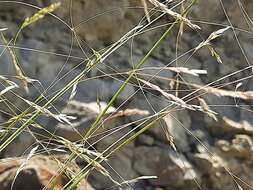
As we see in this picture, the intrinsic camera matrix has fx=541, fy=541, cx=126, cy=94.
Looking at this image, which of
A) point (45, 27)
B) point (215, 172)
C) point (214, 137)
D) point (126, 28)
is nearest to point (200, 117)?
point (214, 137)

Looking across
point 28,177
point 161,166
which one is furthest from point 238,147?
point 28,177

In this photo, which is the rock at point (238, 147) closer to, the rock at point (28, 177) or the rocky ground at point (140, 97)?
the rocky ground at point (140, 97)

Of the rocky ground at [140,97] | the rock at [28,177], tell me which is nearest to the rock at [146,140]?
the rocky ground at [140,97]

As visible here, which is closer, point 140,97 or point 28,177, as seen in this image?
point 28,177

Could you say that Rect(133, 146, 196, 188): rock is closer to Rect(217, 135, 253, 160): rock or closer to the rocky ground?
the rocky ground

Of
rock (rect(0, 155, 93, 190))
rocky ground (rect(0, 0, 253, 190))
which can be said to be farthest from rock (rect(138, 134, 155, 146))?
rock (rect(0, 155, 93, 190))

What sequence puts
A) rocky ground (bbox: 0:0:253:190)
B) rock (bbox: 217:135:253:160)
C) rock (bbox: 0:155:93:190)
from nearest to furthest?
rock (bbox: 0:155:93:190) → rocky ground (bbox: 0:0:253:190) → rock (bbox: 217:135:253:160)

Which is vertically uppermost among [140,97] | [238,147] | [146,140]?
[140,97]

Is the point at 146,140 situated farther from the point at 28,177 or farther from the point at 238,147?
the point at 28,177

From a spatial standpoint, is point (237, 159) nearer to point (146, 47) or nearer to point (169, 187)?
point (169, 187)
